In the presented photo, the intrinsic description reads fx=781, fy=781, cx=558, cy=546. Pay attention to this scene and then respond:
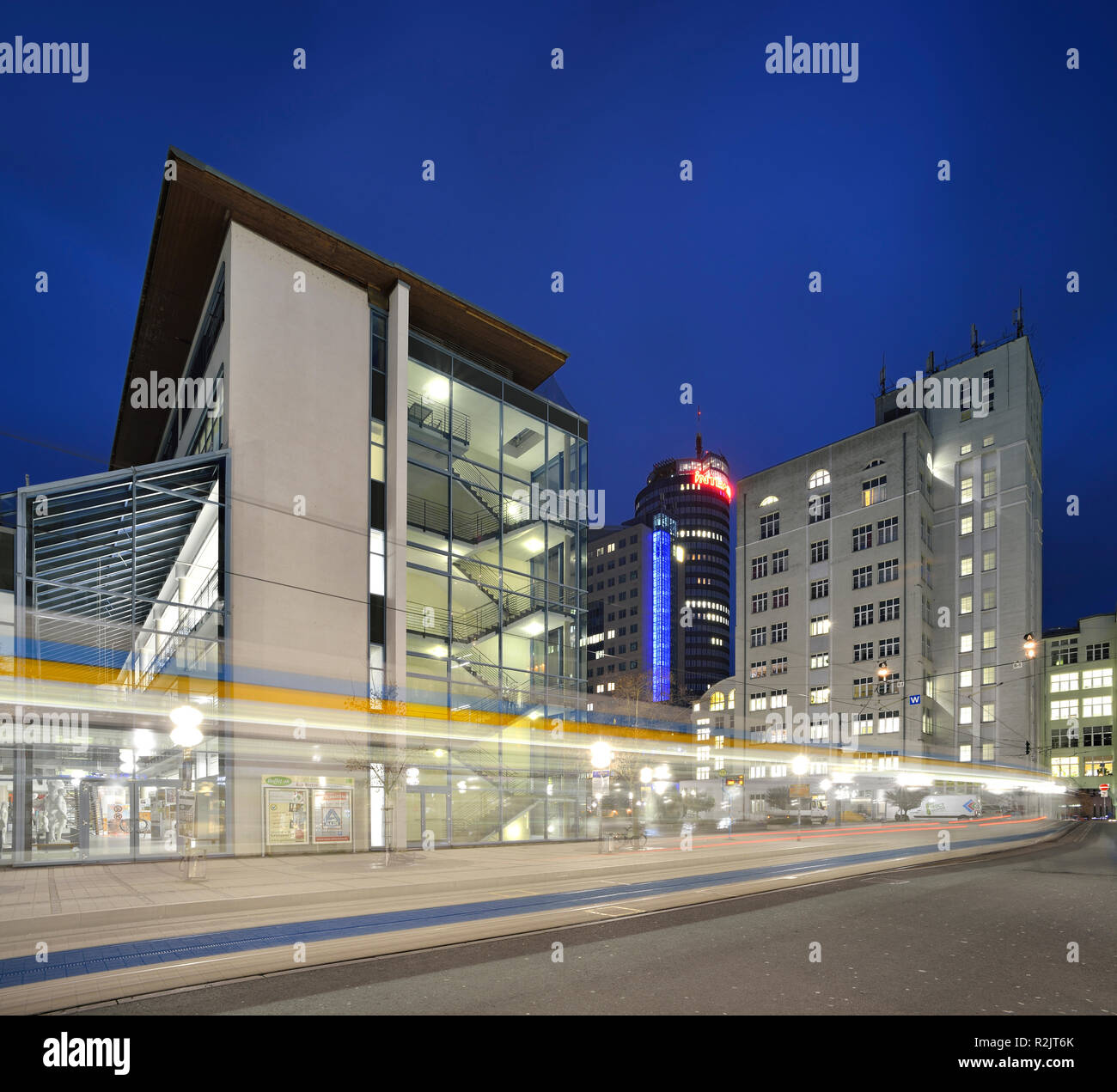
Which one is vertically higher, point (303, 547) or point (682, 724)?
point (303, 547)

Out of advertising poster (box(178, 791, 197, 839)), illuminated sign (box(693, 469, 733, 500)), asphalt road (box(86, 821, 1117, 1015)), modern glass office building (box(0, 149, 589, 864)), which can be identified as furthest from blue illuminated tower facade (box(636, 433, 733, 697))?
asphalt road (box(86, 821, 1117, 1015))

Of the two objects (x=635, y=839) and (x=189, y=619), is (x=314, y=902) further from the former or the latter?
(x=635, y=839)

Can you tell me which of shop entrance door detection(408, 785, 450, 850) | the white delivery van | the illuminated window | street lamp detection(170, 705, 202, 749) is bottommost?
the white delivery van

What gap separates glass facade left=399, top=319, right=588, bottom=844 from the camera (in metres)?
28.8

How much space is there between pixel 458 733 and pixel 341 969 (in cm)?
2004

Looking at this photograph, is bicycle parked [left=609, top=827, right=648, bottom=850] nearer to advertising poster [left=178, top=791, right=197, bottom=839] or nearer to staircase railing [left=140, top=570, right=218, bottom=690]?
advertising poster [left=178, top=791, right=197, bottom=839]

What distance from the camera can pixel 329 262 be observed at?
94.2ft

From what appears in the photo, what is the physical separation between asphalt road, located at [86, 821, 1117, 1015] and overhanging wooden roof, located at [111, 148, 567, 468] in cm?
2436

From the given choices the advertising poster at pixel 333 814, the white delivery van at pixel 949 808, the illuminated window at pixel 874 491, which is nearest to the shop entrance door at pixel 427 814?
the advertising poster at pixel 333 814

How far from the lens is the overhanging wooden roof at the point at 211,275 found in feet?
84.0

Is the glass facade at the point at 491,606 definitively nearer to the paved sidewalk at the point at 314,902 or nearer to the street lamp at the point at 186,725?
the paved sidewalk at the point at 314,902
